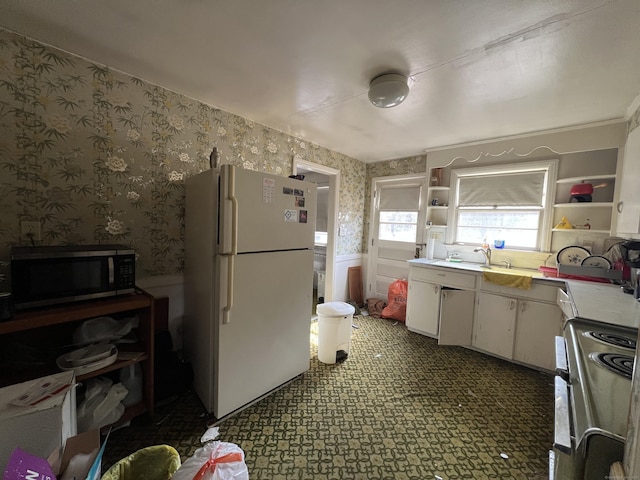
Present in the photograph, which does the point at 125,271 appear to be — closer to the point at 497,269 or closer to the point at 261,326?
the point at 261,326

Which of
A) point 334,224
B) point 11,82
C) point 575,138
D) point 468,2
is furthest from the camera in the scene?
point 334,224

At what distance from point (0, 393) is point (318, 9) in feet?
7.05

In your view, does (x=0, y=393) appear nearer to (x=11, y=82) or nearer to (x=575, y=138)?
(x=11, y=82)

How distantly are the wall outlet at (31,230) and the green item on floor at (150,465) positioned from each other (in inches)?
55.6

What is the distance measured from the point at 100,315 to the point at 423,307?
3.00 m

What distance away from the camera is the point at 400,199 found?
3926 millimetres

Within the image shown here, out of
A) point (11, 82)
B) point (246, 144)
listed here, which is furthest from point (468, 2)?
point (11, 82)

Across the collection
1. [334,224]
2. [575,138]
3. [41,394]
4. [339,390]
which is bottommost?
[339,390]

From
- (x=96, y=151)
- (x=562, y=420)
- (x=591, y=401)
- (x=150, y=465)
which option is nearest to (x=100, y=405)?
(x=150, y=465)

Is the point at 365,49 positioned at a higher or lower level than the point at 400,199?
higher

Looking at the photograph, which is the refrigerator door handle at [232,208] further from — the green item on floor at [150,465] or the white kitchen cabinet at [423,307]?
the white kitchen cabinet at [423,307]

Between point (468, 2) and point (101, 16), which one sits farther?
point (101, 16)

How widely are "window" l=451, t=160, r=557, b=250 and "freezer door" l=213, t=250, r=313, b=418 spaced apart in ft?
7.52

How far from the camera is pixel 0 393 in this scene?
3.37 feet
